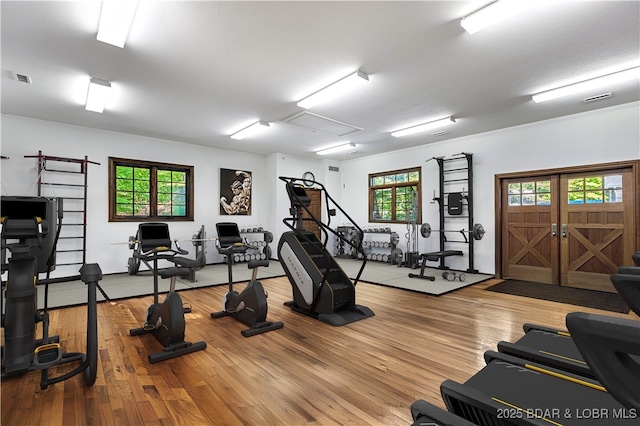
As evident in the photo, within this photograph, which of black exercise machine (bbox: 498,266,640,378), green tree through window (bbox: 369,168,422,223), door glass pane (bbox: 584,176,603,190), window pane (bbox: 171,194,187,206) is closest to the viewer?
black exercise machine (bbox: 498,266,640,378)

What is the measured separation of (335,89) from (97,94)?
3556 mm

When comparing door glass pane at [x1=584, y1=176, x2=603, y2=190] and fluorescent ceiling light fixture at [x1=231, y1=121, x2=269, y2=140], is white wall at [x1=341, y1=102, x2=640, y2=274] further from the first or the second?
fluorescent ceiling light fixture at [x1=231, y1=121, x2=269, y2=140]

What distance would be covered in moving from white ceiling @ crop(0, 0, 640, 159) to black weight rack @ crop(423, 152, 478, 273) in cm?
158

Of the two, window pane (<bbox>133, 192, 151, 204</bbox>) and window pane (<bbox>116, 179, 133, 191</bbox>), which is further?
window pane (<bbox>133, 192, 151, 204</bbox>)

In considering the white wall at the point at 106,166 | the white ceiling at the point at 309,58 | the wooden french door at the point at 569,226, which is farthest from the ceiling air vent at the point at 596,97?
the white wall at the point at 106,166

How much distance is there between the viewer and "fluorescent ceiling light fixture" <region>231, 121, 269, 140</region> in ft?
20.3

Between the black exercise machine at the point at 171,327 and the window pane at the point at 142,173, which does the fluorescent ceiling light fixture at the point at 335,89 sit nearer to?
the black exercise machine at the point at 171,327

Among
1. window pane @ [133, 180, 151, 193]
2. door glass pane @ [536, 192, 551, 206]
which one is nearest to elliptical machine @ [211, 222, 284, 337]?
window pane @ [133, 180, 151, 193]

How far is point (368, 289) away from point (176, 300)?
345 centimetres

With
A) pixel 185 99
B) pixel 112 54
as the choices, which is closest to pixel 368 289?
pixel 185 99

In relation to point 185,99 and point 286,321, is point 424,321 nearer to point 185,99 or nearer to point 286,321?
point 286,321

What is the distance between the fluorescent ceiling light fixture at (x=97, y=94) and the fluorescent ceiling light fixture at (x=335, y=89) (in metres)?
2.77

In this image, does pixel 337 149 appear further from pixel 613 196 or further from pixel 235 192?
pixel 613 196

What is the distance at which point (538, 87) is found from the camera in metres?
4.50
